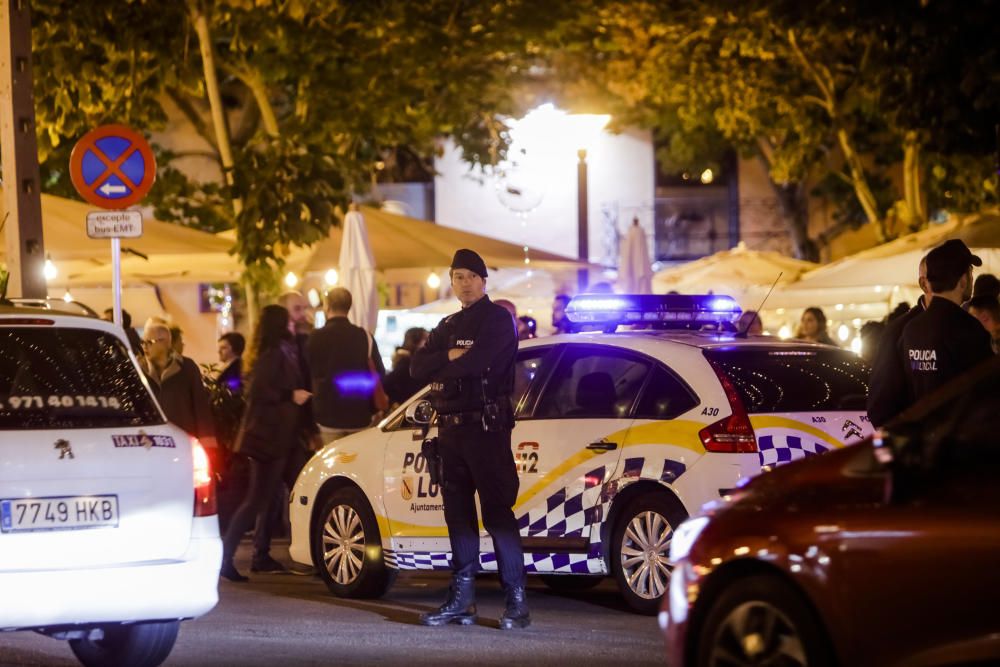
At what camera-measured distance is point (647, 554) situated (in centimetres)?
1066

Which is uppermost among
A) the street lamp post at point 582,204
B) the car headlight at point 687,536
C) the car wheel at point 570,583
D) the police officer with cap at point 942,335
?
the street lamp post at point 582,204

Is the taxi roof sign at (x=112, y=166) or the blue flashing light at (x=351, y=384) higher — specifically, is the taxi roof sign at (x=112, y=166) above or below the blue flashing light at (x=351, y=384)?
above

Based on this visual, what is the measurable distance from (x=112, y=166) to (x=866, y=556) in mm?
9097

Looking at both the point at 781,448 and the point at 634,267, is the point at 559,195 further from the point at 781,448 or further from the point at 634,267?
the point at 781,448

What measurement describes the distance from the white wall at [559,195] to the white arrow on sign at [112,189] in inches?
1411

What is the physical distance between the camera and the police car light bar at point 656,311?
11852mm

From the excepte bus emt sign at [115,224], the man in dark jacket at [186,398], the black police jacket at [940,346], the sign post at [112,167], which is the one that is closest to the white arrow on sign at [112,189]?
the sign post at [112,167]

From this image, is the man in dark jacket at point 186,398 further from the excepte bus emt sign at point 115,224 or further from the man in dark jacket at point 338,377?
the man in dark jacket at point 338,377

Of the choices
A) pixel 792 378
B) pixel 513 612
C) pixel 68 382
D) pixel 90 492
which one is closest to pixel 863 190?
pixel 792 378

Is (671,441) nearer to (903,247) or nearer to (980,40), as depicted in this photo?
(980,40)

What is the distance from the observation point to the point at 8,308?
8828 mm

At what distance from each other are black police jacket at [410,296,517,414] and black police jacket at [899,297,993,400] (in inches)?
87.4

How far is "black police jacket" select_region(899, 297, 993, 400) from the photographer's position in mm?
8703

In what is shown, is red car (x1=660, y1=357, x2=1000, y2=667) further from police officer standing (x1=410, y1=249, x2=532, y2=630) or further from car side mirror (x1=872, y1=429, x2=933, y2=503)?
police officer standing (x1=410, y1=249, x2=532, y2=630)
